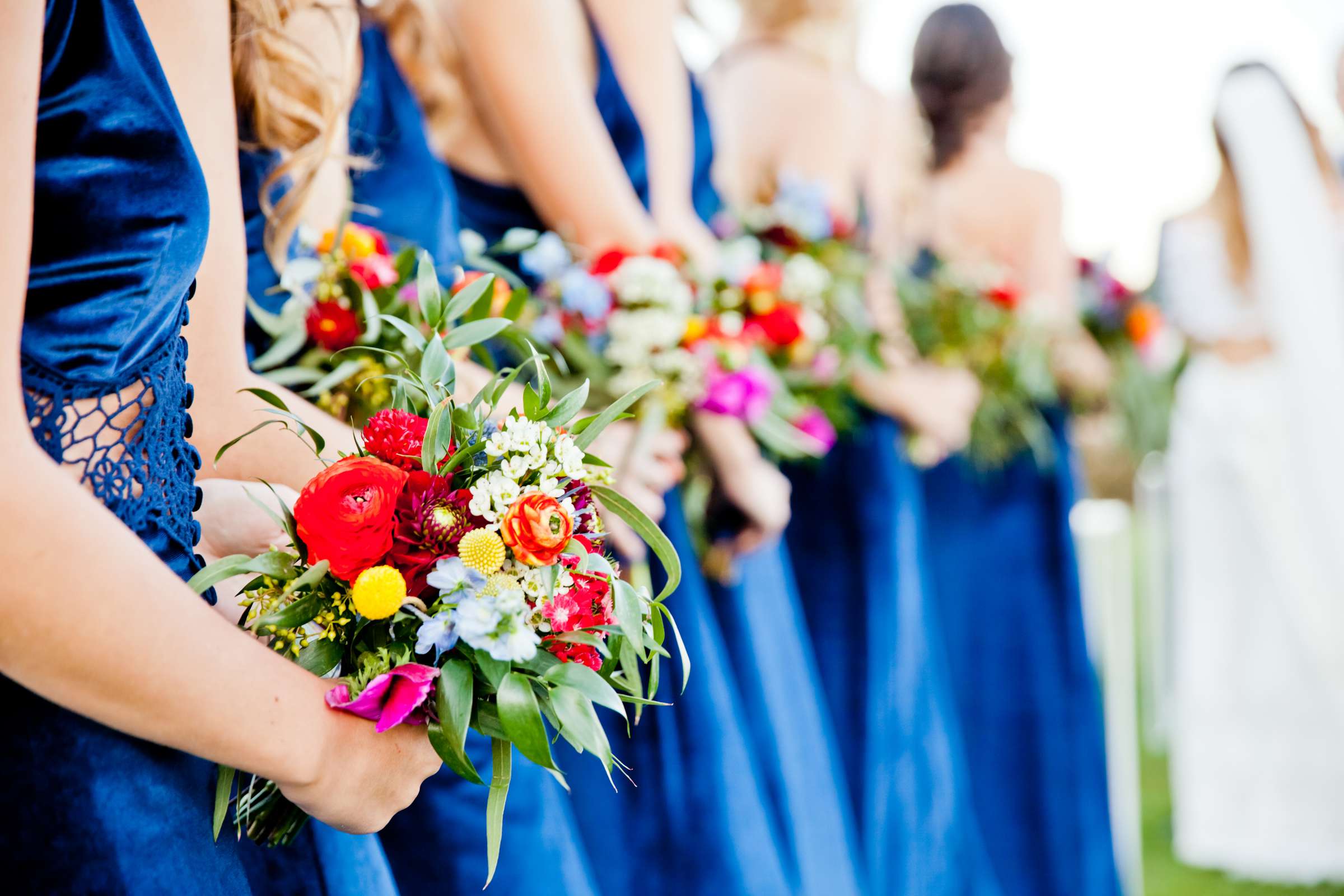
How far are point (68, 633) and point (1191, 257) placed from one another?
4502mm

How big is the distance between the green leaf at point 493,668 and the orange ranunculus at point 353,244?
712 millimetres

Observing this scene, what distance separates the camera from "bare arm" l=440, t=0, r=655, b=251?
1906 millimetres

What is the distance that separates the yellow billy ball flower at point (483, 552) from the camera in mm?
943

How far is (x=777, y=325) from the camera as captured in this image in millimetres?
2252

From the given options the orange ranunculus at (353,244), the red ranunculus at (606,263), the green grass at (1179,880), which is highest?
the orange ranunculus at (353,244)

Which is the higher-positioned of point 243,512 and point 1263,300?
point 243,512

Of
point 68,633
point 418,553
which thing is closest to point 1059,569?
point 418,553

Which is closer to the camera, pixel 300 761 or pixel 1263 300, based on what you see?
pixel 300 761

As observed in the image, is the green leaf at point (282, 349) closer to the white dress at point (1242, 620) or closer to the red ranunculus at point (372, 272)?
the red ranunculus at point (372, 272)

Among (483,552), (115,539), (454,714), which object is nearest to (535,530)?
(483,552)

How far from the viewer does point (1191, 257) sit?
14.8 feet

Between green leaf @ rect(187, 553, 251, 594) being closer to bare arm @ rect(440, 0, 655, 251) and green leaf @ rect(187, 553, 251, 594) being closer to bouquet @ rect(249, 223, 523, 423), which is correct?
bouquet @ rect(249, 223, 523, 423)

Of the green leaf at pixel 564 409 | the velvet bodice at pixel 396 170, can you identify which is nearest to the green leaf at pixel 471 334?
the green leaf at pixel 564 409

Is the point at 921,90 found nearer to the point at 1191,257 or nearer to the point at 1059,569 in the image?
the point at 1191,257
